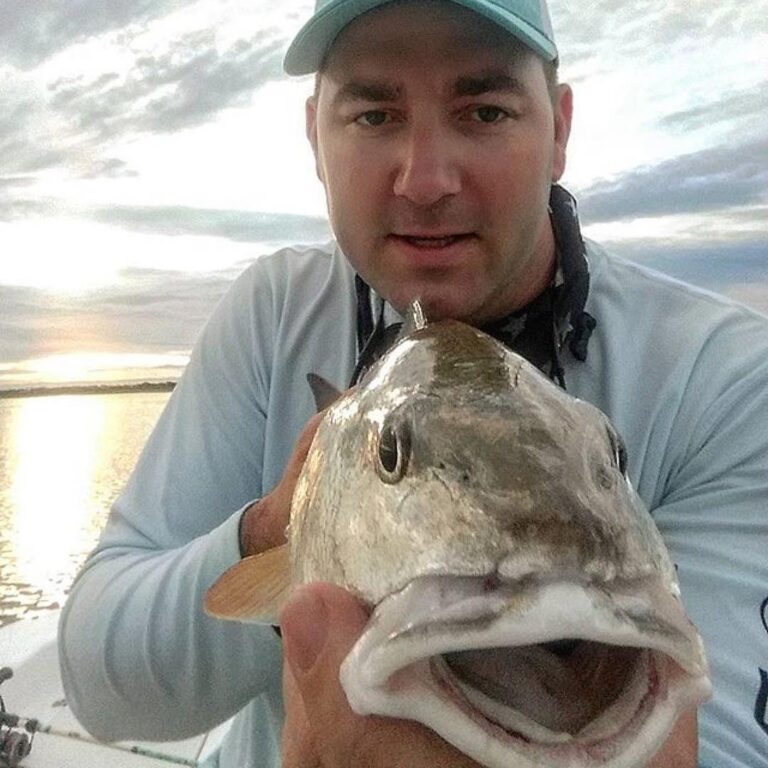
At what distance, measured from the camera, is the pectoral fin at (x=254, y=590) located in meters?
1.46

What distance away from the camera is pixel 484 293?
2.11 m

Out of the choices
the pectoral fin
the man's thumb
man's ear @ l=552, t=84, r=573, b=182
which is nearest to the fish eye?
the man's thumb

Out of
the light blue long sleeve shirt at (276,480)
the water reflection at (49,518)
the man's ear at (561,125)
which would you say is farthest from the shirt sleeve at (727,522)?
the water reflection at (49,518)

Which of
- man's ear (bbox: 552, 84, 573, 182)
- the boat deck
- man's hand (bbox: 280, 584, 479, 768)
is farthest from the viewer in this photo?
the boat deck

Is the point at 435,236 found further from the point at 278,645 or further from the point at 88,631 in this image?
the point at 88,631

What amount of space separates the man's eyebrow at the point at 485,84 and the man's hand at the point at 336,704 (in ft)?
4.34

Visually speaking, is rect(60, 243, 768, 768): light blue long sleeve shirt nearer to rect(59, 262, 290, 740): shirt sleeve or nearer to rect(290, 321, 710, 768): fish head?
rect(59, 262, 290, 740): shirt sleeve

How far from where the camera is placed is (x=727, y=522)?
1.86 meters

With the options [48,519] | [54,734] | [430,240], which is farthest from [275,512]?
[48,519]

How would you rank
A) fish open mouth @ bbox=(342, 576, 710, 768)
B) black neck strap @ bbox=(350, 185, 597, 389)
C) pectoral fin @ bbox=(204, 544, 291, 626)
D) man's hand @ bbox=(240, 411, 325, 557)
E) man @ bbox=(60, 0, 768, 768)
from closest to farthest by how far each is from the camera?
fish open mouth @ bbox=(342, 576, 710, 768) → pectoral fin @ bbox=(204, 544, 291, 626) → man's hand @ bbox=(240, 411, 325, 557) → man @ bbox=(60, 0, 768, 768) → black neck strap @ bbox=(350, 185, 597, 389)

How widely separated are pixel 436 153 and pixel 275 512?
2.97ft

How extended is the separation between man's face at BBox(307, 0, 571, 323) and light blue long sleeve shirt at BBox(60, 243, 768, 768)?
1.05ft

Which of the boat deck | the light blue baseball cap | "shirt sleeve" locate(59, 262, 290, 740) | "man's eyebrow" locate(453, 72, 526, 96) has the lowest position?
the boat deck

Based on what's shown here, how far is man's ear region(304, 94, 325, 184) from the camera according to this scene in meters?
→ 2.50
